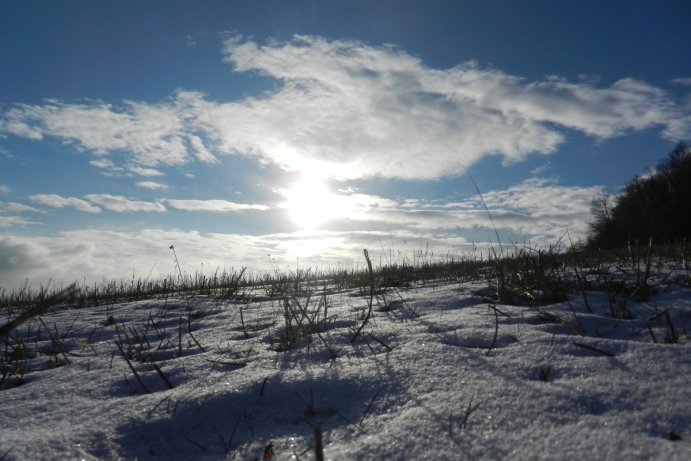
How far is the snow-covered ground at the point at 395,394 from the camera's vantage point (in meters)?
1.06

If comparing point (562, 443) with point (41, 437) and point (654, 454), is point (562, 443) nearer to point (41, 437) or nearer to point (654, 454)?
point (654, 454)

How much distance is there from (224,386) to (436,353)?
781mm

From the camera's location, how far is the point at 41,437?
125 centimetres

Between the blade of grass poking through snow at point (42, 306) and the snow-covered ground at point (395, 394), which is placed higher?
the blade of grass poking through snow at point (42, 306)

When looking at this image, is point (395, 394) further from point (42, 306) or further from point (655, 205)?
point (655, 205)

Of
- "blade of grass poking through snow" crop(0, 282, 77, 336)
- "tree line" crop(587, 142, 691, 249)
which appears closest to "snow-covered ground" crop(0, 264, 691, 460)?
"blade of grass poking through snow" crop(0, 282, 77, 336)

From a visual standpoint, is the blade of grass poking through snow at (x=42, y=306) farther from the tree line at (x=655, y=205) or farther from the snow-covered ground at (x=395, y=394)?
the tree line at (x=655, y=205)

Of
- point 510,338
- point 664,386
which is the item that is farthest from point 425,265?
point 664,386

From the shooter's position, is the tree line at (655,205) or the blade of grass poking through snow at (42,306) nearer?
the blade of grass poking through snow at (42,306)

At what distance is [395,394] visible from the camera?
1359mm

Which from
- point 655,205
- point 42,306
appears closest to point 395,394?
point 42,306

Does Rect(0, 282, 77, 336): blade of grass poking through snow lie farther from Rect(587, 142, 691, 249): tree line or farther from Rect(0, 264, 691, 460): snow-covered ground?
Rect(587, 142, 691, 249): tree line

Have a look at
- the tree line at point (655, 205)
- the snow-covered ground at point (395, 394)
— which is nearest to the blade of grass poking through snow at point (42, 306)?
the snow-covered ground at point (395, 394)

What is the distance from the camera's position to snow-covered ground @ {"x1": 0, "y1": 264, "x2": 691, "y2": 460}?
1.06 meters
